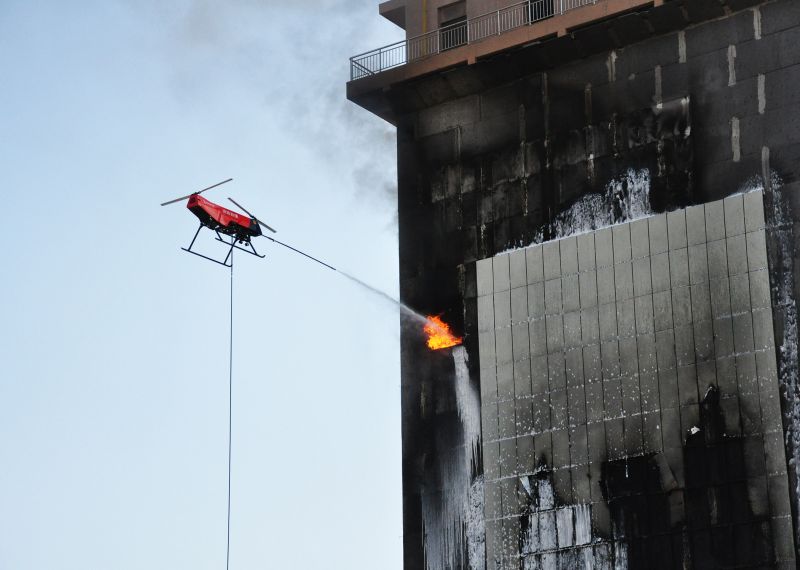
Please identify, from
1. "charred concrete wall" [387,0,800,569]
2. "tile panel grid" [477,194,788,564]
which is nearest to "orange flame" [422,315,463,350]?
"charred concrete wall" [387,0,800,569]

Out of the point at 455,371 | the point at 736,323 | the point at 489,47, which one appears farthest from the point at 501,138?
the point at 736,323

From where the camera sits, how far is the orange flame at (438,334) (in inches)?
2721

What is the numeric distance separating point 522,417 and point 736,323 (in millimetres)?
9765

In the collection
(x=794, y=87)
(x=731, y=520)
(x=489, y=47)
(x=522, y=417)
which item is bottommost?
(x=731, y=520)

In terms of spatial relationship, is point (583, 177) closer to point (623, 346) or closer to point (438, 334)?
point (623, 346)

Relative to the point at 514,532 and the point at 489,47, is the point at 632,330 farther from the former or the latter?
the point at 489,47

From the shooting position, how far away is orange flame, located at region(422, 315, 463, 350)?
6912 centimetres

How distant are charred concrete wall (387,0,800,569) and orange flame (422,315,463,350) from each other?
45cm

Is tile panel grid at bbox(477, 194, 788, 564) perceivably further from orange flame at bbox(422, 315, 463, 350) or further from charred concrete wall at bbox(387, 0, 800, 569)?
orange flame at bbox(422, 315, 463, 350)

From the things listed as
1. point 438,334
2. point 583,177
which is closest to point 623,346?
point 583,177

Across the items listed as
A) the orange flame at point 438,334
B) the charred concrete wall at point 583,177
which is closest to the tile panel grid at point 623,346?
the charred concrete wall at point 583,177

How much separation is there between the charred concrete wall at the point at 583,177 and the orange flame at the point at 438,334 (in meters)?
0.45

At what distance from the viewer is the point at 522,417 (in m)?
65.7

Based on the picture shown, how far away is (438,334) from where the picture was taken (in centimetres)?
6969
